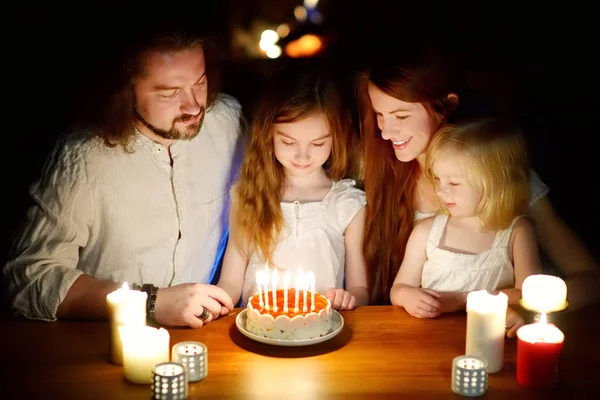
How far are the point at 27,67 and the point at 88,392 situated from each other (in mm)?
1741

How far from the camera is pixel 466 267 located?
2943 mm

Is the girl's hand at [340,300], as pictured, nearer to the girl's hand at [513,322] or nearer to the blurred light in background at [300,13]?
the girl's hand at [513,322]

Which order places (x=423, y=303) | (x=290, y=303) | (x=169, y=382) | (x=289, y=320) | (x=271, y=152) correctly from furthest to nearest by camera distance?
1. (x=271, y=152)
2. (x=423, y=303)
3. (x=290, y=303)
4. (x=289, y=320)
5. (x=169, y=382)

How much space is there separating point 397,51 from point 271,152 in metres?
0.66

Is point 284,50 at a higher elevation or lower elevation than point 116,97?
higher

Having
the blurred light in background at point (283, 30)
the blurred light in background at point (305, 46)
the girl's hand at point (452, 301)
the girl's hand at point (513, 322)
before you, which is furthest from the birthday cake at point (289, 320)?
the blurred light in background at point (283, 30)

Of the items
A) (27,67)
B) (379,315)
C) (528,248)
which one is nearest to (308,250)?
(379,315)

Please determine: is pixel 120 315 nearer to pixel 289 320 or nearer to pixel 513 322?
pixel 289 320

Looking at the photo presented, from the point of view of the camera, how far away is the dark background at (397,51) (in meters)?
3.09

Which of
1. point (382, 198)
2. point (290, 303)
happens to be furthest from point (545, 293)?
point (382, 198)

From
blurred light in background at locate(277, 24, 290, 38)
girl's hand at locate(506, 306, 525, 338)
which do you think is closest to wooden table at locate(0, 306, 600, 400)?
girl's hand at locate(506, 306, 525, 338)

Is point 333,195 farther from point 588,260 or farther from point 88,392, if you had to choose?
point 88,392

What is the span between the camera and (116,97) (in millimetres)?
3000

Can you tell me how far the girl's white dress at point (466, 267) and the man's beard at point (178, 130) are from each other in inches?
41.8
